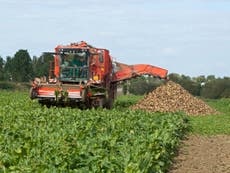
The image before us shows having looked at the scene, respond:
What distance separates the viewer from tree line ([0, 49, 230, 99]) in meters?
58.4

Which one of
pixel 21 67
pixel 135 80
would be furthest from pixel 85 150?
pixel 21 67

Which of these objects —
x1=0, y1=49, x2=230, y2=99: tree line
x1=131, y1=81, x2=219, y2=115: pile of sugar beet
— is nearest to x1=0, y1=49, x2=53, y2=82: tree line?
x1=0, y1=49, x2=230, y2=99: tree line

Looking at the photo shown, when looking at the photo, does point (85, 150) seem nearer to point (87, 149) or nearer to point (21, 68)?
point (87, 149)

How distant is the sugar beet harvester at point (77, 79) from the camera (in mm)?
20095

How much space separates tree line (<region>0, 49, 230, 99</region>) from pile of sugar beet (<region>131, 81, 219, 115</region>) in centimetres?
2070

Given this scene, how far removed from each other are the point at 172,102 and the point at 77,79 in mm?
5376

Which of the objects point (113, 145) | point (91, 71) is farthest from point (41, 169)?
point (91, 71)

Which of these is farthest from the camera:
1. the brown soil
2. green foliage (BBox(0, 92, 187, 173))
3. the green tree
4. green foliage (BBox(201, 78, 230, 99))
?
the green tree

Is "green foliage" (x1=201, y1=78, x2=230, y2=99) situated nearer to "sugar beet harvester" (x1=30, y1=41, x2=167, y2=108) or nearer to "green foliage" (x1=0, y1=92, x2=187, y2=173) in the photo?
"sugar beet harvester" (x1=30, y1=41, x2=167, y2=108)

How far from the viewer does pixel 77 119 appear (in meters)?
14.5

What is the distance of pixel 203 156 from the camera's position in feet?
38.8

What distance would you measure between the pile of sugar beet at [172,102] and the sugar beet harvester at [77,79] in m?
2.21

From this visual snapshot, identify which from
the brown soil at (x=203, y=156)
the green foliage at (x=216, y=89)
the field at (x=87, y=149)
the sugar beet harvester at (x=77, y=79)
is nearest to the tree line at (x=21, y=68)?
the green foliage at (x=216, y=89)

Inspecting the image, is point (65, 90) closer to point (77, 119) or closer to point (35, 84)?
point (35, 84)
